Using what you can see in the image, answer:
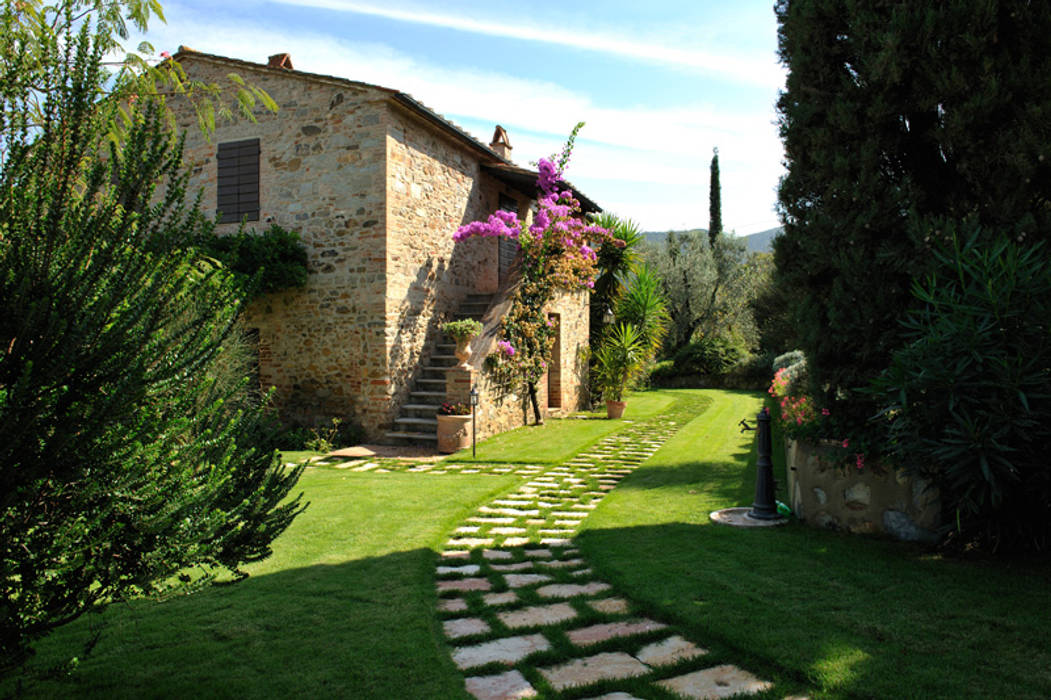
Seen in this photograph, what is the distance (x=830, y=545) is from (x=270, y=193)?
10.6m

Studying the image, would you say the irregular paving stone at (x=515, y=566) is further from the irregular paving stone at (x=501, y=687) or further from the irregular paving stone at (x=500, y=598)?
the irregular paving stone at (x=501, y=687)

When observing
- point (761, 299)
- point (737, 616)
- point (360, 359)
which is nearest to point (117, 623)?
point (737, 616)

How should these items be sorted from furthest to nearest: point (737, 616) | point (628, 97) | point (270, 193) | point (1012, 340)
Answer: point (270, 193) → point (628, 97) → point (1012, 340) → point (737, 616)

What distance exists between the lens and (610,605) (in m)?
3.76

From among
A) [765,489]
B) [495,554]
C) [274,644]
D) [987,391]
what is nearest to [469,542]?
Result: [495,554]

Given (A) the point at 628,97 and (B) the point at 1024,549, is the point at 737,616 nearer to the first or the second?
(B) the point at 1024,549

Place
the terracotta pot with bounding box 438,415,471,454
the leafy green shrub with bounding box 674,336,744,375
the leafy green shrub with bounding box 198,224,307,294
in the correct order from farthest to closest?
1. the leafy green shrub with bounding box 674,336,744,375
2. the leafy green shrub with bounding box 198,224,307,294
3. the terracotta pot with bounding box 438,415,471,454

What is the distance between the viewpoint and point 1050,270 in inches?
144

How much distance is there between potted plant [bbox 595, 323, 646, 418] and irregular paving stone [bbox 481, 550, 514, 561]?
9193 millimetres

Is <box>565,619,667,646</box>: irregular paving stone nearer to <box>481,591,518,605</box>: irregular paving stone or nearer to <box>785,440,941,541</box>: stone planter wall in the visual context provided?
<box>481,591,518,605</box>: irregular paving stone

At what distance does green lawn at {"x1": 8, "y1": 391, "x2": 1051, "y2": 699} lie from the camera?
283 centimetres

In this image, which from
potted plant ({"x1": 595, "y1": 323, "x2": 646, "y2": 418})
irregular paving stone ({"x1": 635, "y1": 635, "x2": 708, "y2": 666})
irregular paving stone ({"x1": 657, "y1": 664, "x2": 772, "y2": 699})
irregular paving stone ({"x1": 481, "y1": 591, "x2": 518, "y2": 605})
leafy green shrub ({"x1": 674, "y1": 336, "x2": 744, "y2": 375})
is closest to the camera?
irregular paving stone ({"x1": 657, "y1": 664, "x2": 772, "y2": 699})

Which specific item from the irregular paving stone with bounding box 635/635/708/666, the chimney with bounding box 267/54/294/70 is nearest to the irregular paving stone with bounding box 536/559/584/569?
the irregular paving stone with bounding box 635/635/708/666

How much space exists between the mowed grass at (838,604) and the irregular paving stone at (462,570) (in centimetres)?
88
